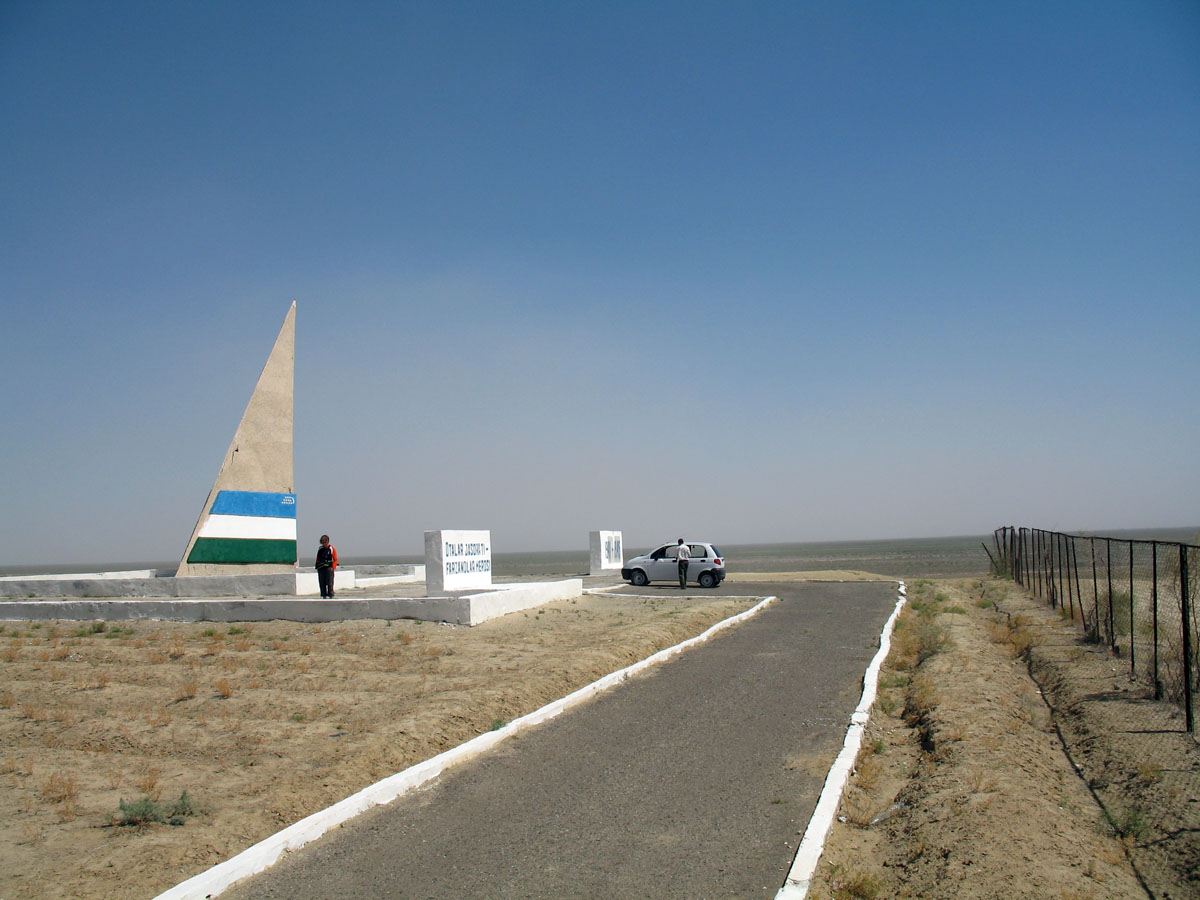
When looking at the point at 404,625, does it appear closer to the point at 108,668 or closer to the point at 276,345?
the point at 108,668

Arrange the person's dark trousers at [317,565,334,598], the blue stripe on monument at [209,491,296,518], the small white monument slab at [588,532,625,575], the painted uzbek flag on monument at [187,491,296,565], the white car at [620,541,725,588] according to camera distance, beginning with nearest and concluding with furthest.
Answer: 1. the person's dark trousers at [317,565,334,598]
2. the painted uzbek flag on monument at [187,491,296,565]
3. the blue stripe on monument at [209,491,296,518]
4. the white car at [620,541,725,588]
5. the small white monument slab at [588,532,625,575]

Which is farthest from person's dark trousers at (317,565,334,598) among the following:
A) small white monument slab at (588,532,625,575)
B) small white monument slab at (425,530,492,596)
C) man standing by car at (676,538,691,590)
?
small white monument slab at (588,532,625,575)

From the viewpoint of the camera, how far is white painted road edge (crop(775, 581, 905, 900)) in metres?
5.09

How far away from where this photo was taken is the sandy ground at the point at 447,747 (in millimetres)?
5508

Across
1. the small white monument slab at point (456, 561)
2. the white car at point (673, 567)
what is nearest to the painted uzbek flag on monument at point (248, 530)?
the small white monument slab at point (456, 561)

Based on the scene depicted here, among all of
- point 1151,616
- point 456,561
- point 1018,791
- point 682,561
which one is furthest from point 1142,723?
point 682,561

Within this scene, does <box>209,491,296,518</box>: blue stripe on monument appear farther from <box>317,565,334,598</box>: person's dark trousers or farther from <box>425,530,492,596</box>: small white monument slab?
<box>425,530,492,596</box>: small white monument slab

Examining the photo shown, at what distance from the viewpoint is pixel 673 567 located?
1200 inches

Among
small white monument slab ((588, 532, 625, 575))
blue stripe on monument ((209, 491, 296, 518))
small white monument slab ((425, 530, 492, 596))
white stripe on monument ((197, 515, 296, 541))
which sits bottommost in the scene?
small white monument slab ((588, 532, 625, 575))

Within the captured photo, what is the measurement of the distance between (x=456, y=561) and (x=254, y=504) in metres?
6.77

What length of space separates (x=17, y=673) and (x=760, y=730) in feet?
33.6

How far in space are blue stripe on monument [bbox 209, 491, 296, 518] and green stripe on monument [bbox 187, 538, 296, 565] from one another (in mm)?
718

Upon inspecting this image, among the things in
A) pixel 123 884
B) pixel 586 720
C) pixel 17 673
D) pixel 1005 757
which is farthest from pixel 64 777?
pixel 1005 757

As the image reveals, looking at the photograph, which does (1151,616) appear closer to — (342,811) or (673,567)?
(342,811)
